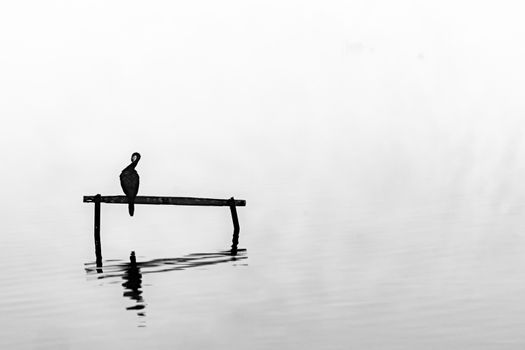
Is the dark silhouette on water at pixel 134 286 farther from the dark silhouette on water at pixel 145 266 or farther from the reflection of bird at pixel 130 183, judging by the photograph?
the reflection of bird at pixel 130 183

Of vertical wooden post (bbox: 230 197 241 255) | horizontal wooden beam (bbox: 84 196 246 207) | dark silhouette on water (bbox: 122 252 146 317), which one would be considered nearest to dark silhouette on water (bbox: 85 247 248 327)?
dark silhouette on water (bbox: 122 252 146 317)

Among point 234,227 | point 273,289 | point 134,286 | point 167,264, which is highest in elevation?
point 234,227

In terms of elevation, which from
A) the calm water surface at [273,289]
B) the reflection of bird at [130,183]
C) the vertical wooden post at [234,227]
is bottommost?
the calm water surface at [273,289]

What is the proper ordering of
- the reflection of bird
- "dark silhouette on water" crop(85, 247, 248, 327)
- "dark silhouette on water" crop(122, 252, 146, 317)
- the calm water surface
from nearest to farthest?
the calm water surface < "dark silhouette on water" crop(122, 252, 146, 317) < "dark silhouette on water" crop(85, 247, 248, 327) < the reflection of bird

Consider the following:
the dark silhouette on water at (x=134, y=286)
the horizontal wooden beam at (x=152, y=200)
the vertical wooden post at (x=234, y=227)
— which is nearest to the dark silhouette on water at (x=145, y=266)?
the dark silhouette on water at (x=134, y=286)

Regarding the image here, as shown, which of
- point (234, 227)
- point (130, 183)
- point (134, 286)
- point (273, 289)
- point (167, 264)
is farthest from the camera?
point (234, 227)

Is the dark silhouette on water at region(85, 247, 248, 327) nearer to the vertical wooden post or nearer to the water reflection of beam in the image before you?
the water reflection of beam

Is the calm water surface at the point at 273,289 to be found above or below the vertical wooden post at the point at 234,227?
below

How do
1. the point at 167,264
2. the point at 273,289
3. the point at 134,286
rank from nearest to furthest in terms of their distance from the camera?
1. the point at 273,289
2. the point at 134,286
3. the point at 167,264

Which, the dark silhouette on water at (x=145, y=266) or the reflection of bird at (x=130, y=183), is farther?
the reflection of bird at (x=130, y=183)

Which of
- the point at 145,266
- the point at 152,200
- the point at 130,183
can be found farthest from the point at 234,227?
the point at 130,183

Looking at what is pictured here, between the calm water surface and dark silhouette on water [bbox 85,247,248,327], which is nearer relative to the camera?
the calm water surface

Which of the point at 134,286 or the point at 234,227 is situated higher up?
the point at 234,227

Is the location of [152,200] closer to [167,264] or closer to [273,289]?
[167,264]
